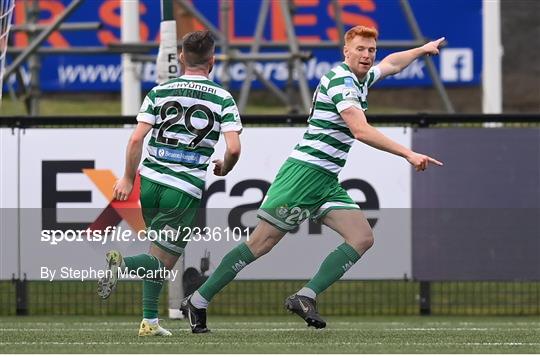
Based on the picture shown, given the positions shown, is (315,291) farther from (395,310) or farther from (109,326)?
(395,310)

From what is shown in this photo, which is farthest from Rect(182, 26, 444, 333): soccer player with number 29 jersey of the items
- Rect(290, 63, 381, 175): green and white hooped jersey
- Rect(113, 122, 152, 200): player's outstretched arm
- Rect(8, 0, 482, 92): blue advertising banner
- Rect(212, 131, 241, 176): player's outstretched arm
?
Rect(8, 0, 482, 92): blue advertising banner

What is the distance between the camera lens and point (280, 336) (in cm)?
980

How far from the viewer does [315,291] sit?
376 inches

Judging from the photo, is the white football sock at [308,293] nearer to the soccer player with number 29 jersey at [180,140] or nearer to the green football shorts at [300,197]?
the green football shorts at [300,197]

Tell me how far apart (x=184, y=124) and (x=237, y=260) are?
90 cm

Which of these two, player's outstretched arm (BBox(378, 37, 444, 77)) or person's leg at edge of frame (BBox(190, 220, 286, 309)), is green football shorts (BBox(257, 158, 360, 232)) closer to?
person's leg at edge of frame (BBox(190, 220, 286, 309))

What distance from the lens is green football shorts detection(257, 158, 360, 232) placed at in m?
9.62

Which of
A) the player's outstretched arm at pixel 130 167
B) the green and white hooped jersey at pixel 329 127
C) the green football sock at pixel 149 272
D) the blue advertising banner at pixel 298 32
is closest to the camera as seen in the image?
the player's outstretched arm at pixel 130 167

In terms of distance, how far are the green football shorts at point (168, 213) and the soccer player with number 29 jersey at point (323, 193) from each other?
363 mm

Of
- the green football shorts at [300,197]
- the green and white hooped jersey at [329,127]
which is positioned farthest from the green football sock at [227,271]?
the green and white hooped jersey at [329,127]

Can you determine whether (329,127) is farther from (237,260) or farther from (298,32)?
(298,32)

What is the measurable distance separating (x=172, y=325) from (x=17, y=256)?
210 cm

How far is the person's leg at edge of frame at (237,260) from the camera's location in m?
9.56

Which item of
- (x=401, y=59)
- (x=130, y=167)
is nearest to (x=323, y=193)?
(x=401, y=59)
